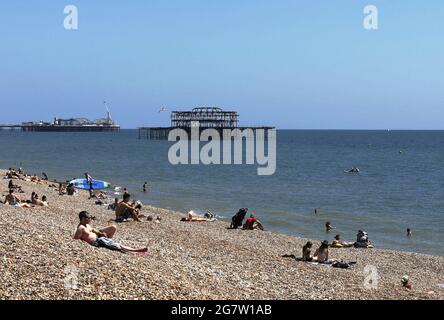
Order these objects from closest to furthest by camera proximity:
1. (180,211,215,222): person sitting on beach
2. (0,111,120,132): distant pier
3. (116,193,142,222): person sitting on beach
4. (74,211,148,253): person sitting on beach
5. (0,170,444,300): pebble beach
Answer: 1. (0,170,444,300): pebble beach
2. (74,211,148,253): person sitting on beach
3. (116,193,142,222): person sitting on beach
4. (180,211,215,222): person sitting on beach
5. (0,111,120,132): distant pier

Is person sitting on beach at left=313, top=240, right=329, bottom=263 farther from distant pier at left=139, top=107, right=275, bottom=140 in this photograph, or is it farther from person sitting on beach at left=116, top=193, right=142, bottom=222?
distant pier at left=139, top=107, right=275, bottom=140

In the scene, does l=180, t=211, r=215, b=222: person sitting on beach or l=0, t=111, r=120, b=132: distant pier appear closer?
l=180, t=211, r=215, b=222: person sitting on beach

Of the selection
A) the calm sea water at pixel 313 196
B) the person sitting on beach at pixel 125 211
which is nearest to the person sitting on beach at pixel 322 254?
the person sitting on beach at pixel 125 211

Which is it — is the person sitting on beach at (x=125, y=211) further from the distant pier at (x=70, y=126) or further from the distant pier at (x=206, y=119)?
the distant pier at (x=70, y=126)

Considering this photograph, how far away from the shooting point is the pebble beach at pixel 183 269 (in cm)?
750

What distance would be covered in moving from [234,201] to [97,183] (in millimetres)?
8213

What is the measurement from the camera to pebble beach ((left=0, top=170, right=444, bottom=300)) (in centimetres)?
750

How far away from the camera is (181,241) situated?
14.2 meters

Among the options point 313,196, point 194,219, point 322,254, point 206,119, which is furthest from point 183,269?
point 206,119

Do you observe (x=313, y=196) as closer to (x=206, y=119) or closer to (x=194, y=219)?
(x=194, y=219)

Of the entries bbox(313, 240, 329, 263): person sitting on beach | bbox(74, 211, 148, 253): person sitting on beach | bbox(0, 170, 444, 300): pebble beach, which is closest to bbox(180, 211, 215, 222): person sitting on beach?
bbox(0, 170, 444, 300): pebble beach

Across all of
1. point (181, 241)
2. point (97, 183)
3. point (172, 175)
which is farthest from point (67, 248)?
point (172, 175)

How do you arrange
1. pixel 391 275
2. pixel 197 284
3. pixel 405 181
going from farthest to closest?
1. pixel 405 181
2. pixel 391 275
3. pixel 197 284

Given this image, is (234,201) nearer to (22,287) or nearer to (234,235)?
(234,235)
